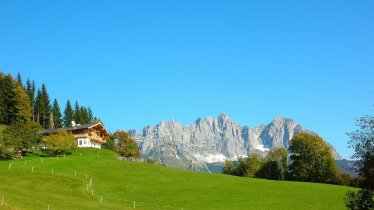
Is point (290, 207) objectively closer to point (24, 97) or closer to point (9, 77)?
point (24, 97)

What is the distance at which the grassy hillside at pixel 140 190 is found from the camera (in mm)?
62719

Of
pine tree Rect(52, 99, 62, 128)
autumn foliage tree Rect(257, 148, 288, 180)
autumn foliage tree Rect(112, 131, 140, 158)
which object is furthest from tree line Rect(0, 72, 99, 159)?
autumn foliage tree Rect(257, 148, 288, 180)

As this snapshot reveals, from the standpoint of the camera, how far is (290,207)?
6719 centimetres

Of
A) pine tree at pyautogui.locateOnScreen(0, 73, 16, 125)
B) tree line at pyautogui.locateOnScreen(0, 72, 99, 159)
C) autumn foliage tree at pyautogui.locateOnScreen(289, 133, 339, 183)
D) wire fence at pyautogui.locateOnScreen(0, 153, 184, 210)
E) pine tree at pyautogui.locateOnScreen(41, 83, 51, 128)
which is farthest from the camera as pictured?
pine tree at pyautogui.locateOnScreen(41, 83, 51, 128)

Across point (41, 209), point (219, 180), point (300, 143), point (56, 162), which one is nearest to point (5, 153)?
point (56, 162)

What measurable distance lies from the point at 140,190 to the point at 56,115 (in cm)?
10891

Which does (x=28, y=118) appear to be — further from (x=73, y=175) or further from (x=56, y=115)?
(x=73, y=175)

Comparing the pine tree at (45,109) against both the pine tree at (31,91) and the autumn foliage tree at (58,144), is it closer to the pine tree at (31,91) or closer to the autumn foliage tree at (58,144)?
the pine tree at (31,91)

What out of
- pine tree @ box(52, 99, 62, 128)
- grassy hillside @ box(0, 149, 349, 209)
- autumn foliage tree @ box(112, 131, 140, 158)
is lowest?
grassy hillside @ box(0, 149, 349, 209)

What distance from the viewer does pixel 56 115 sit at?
177 m

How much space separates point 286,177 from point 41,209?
102383mm

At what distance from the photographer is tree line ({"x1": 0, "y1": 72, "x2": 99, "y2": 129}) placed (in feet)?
511

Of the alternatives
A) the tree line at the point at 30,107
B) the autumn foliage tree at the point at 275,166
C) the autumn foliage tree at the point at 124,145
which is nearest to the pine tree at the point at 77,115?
the tree line at the point at 30,107

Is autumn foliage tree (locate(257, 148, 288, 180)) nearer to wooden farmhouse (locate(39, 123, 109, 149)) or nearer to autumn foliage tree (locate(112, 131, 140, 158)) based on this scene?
autumn foliage tree (locate(112, 131, 140, 158))
